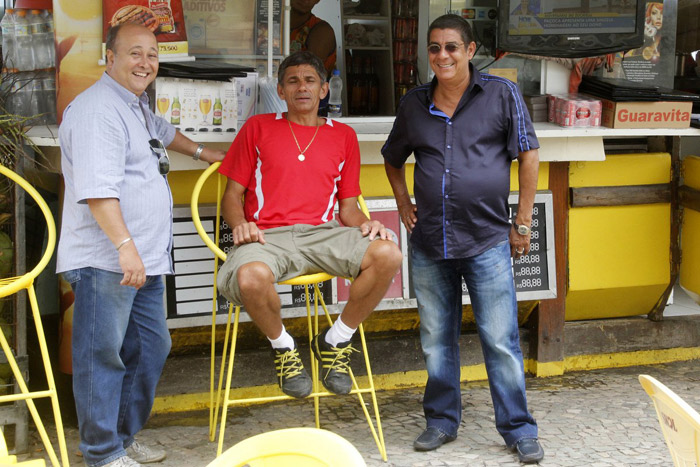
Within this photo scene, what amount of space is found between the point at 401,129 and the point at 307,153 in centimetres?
38

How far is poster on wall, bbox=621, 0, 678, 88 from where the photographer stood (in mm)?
4746

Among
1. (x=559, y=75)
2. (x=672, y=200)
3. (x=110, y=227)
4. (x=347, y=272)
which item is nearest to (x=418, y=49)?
(x=559, y=75)

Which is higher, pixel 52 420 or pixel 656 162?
pixel 656 162

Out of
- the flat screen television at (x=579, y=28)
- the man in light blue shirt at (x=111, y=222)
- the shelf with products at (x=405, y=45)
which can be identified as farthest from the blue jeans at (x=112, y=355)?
the shelf with products at (x=405, y=45)

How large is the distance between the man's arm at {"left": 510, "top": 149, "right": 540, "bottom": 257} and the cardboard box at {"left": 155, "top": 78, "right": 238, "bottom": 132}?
125 centimetres

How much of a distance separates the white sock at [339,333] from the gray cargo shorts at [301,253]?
0.61 ft

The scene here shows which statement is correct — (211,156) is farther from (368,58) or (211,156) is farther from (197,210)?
(368,58)

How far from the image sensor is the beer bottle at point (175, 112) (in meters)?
3.73

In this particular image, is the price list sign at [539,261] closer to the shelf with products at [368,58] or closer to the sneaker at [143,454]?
the sneaker at [143,454]

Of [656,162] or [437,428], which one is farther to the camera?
[656,162]

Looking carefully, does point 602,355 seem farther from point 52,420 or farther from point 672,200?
point 52,420

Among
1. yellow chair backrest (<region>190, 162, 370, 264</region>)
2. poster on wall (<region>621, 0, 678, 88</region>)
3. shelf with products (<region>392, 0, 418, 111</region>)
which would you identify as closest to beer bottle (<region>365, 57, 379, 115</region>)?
shelf with products (<region>392, 0, 418, 111</region>)

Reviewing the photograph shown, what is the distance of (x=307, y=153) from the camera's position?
134 inches

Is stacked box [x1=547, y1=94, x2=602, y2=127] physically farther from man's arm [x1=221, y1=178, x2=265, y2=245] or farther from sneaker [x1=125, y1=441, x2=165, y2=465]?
sneaker [x1=125, y1=441, x2=165, y2=465]
